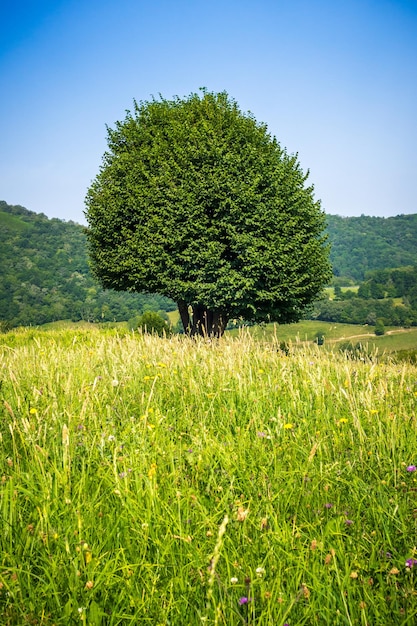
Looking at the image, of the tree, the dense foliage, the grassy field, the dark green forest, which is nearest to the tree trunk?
the tree

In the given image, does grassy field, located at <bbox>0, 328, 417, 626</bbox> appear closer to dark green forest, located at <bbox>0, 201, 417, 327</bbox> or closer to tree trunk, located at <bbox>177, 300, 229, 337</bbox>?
tree trunk, located at <bbox>177, 300, 229, 337</bbox>

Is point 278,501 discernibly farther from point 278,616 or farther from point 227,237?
point 227,237

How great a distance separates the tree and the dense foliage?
86.1 ft

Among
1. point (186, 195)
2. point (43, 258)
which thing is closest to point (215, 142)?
point (186, 195)

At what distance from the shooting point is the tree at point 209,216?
2108 centimetres

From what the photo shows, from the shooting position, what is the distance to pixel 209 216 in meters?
22.2

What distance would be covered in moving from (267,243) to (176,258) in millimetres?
4334

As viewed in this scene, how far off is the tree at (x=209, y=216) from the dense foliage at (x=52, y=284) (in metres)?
26.2

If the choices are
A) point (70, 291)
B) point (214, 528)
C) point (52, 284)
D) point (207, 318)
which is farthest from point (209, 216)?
point (52, 284)

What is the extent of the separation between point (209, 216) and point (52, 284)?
7941 cm

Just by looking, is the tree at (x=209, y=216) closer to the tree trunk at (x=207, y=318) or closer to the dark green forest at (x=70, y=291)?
the tree trunk at (x=207, y=318)

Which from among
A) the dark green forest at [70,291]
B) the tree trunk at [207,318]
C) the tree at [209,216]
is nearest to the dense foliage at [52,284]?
the dark green forest at [70,291]

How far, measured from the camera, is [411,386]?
5816mm

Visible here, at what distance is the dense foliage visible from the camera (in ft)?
246
